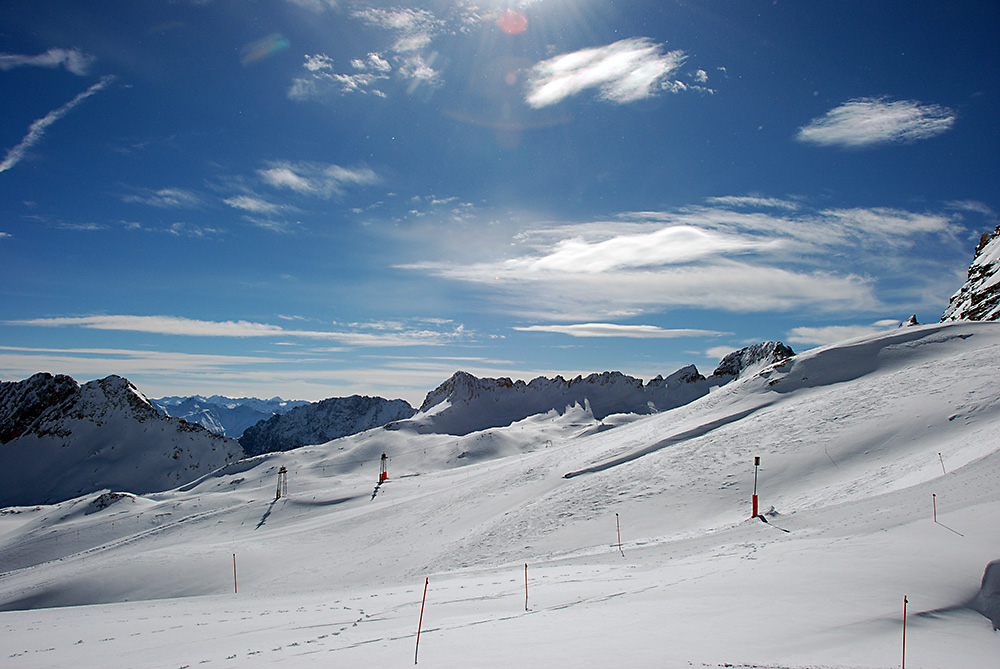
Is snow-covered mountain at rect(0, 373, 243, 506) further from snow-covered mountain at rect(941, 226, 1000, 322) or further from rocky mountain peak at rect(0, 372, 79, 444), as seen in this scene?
snow-covered mountain at rect(941, 226, 1000, 322)

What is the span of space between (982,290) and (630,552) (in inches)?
2535

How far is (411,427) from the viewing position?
323ft

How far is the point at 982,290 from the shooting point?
190 ft

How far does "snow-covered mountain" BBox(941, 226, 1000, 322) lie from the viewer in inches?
2045

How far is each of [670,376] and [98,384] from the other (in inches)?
6160

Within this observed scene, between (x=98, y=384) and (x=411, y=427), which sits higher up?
(x=98, y=384)

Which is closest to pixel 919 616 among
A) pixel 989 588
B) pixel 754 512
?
pixel 989 588

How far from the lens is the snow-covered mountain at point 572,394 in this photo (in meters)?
118

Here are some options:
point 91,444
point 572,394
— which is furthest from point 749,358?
point 91,444

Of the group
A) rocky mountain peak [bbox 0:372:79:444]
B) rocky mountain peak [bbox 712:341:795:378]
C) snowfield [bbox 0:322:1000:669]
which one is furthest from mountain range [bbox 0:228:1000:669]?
rocky mountain peak [bbox 0:372:79:444]

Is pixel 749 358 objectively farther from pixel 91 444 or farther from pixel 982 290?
pixel 91 444

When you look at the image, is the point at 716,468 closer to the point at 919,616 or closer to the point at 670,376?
the point at 919,616

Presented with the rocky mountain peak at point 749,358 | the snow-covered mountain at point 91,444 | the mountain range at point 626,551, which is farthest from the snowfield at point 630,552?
the rocky mountain peak at point 749,358

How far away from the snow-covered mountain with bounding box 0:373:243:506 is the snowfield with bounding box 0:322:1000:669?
82199 mm
